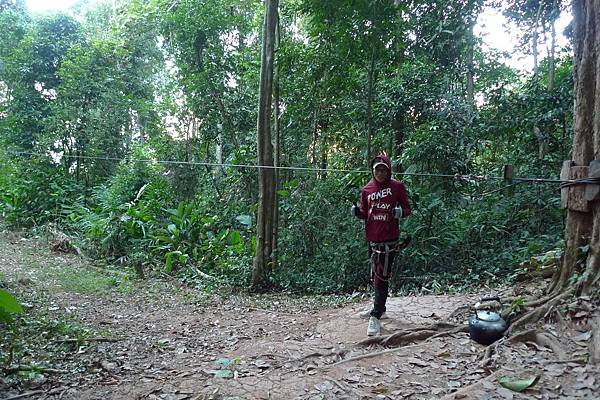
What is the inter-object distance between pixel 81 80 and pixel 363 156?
28.8 ft

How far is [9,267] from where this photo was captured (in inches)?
310

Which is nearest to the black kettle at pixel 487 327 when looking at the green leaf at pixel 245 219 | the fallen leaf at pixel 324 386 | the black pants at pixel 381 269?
the black pants at pixel 381 269

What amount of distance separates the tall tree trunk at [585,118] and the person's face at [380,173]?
161 centimetres

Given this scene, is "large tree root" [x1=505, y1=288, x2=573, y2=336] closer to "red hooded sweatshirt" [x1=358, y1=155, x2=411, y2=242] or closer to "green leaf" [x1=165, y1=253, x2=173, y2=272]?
"red hooded sweatshirt" [x1=358, y1=155, x2=411, y2=242]

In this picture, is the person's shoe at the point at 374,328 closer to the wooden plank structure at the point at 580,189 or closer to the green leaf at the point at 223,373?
the green leaf at the point at 223,373

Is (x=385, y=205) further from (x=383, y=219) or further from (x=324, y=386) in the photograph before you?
(x=324, y=386)

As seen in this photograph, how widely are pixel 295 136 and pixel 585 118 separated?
6.55 m

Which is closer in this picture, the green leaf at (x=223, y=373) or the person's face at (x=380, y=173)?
the green leaf at (x=223, y=373)

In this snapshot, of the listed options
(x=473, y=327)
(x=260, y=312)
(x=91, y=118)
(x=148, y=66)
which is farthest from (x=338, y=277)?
(x=148, y=66)

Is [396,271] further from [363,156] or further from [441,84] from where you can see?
[441,84]

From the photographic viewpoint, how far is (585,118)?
145 inches

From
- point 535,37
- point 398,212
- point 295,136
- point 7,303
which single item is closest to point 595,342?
point 398,212

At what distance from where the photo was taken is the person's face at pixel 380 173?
4.45 meters

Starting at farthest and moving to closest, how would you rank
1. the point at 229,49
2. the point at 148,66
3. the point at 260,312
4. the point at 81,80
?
the point at 148,66
the point at 81,80
the point at 229,49
the point at 260,312
